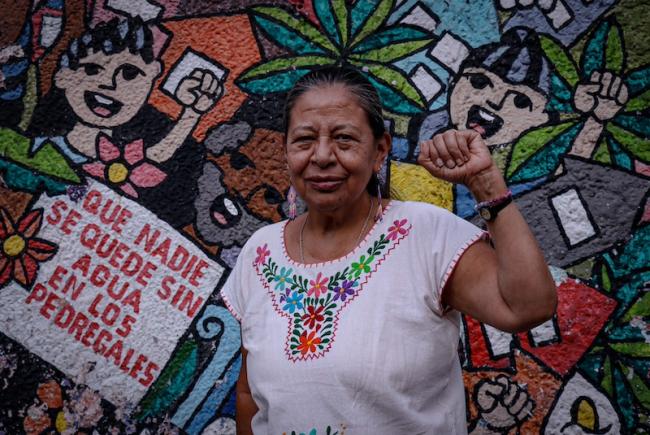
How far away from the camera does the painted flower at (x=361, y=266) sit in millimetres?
1610

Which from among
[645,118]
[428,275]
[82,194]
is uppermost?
[645,118]

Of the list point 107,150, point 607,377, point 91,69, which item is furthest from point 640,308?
point 91,69

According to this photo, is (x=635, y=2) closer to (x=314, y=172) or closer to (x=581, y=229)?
(x=581, y=229)

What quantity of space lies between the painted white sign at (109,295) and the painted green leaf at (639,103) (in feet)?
6.09

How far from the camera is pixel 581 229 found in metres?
2.34

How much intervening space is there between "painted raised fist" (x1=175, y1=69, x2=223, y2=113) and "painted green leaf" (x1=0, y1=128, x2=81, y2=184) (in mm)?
627

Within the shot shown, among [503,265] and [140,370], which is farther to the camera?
[140,370]

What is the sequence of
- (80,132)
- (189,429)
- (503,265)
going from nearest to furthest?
(503,265) → (189,429) → (80,132)

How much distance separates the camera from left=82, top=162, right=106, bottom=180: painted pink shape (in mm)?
2721

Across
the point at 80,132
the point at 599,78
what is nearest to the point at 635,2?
the point at 599,78

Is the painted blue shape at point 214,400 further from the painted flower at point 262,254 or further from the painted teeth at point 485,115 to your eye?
the painted teeth at point 485,115

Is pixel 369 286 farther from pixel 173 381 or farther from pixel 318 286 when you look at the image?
pixel 173 381

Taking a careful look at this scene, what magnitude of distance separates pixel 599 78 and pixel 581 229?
62 centimetres

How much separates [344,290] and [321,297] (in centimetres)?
7
